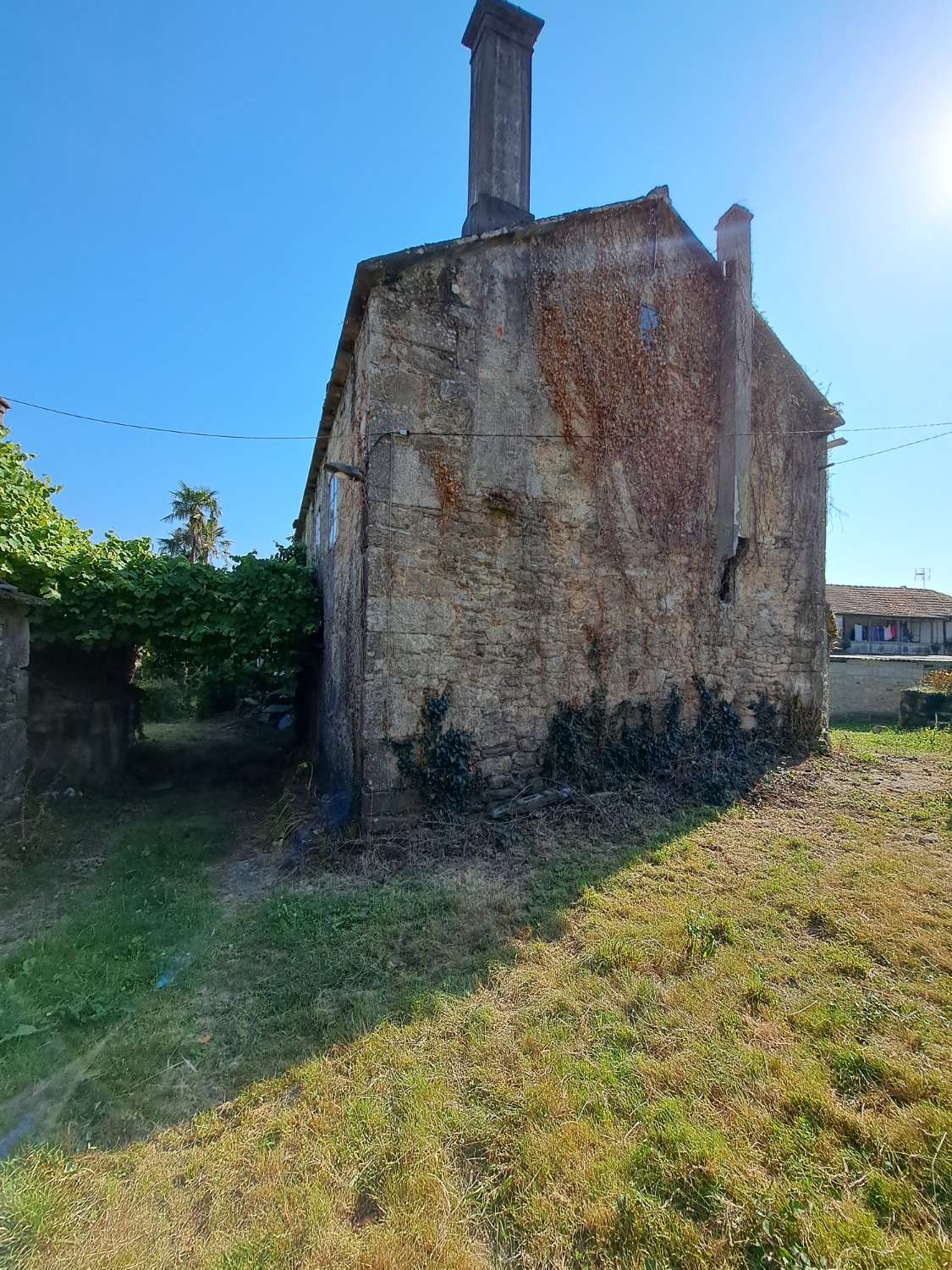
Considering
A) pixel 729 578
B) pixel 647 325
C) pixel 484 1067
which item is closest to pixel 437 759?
pixel 484 1067

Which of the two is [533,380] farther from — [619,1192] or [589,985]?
[619,1192]

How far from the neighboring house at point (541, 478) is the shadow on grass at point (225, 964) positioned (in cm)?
125

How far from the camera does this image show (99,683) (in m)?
8.19

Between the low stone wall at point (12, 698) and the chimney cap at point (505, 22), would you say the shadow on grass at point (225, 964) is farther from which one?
the chimney cap at point (505, 22)

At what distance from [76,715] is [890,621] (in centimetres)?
3813

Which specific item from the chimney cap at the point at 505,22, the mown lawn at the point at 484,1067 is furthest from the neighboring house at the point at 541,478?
the mown lawn at the point at 484,1067

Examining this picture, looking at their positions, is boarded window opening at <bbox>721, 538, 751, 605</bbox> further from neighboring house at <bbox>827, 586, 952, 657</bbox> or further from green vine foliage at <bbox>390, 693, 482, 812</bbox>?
neighboring house at <bbox>827, 586, 952, 657</bbox>

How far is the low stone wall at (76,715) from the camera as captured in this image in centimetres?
741

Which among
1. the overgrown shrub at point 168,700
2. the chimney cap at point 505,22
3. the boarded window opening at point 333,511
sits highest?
the chimney cap at point 505,22

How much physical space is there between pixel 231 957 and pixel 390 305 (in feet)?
→ 20.5

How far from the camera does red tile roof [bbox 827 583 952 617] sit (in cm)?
3100

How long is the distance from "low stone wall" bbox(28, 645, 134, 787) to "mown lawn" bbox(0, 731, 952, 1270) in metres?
2.62

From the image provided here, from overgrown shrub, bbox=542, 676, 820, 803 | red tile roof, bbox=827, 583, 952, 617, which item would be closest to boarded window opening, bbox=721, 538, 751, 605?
overgrown shrub, bbox=542, 676, 820, 803

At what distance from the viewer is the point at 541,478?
22.7 ft
